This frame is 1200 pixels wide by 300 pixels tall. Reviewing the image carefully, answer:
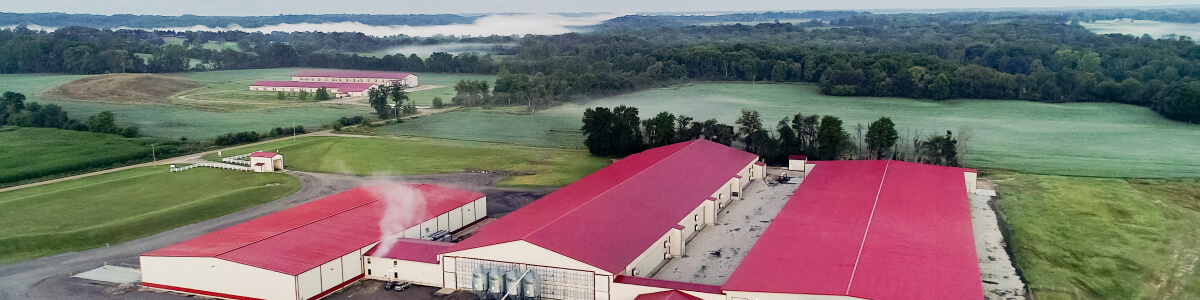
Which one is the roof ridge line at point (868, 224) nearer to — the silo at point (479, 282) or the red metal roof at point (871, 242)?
the red metal roof at point (871, 242)

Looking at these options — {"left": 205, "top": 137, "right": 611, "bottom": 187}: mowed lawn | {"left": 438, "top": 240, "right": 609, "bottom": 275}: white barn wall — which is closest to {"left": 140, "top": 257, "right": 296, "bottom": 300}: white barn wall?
{"left": 438, "top": 240, "right": 609, "bottom": 275}: white barn wall

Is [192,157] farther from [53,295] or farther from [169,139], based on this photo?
[53,295]

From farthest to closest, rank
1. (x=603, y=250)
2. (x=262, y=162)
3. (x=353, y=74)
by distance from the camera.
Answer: (x=353, y=74), (x=262, y=162), (x=603, y=250)

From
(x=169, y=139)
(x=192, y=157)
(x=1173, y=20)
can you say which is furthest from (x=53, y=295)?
(x=1173, y=20)

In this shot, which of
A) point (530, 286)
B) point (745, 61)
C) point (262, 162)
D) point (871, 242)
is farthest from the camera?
point (745, 61)

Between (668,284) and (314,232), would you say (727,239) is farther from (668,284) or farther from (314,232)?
(314,232)

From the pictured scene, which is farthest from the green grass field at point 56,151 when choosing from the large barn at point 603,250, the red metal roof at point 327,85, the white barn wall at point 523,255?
the white barn wall at point 523,255

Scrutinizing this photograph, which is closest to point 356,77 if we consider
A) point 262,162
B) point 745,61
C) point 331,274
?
point 262,162
